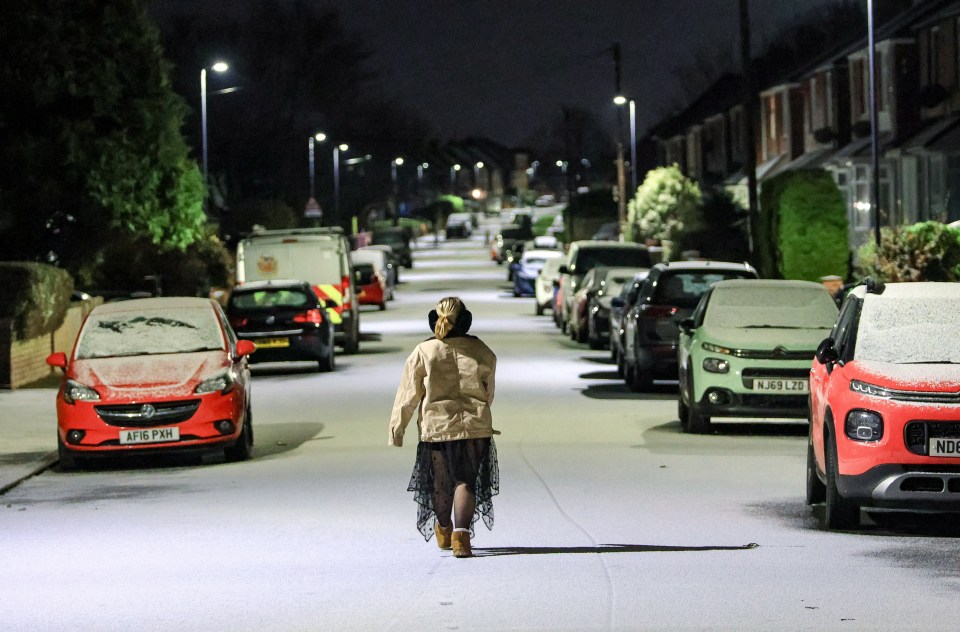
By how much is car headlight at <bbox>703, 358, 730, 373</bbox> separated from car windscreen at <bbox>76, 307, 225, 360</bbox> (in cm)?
466

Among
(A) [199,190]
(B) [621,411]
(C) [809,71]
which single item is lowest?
(B) [621,411]

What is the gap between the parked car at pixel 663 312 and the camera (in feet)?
74.1

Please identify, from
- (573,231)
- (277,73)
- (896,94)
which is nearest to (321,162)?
(277,73)

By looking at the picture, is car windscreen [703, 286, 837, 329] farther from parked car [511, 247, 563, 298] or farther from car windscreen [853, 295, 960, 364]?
→ parked car [511, 247, 563, 298]

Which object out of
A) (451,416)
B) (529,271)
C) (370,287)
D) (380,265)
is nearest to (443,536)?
(451,416)

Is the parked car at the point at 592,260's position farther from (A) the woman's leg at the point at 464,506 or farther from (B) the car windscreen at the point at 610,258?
(A) the woman's leg at the point at 464,506

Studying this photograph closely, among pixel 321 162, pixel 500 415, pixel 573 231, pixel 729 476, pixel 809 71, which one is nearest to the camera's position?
pixel 729 476

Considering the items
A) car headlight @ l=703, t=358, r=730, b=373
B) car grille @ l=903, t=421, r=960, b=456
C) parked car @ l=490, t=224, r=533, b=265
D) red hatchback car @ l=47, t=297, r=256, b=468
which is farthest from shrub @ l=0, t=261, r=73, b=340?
parked car @ l=490, t=224, r=533, b=265

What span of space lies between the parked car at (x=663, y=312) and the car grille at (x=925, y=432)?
37.3ft

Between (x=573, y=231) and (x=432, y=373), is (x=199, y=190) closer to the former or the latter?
(x=432, y=373)

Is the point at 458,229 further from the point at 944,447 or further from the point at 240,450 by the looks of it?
the point at 944,447

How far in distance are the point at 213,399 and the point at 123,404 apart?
0.77 metres

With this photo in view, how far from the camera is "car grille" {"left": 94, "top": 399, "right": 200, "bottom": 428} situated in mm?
15945

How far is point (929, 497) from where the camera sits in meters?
10.8
